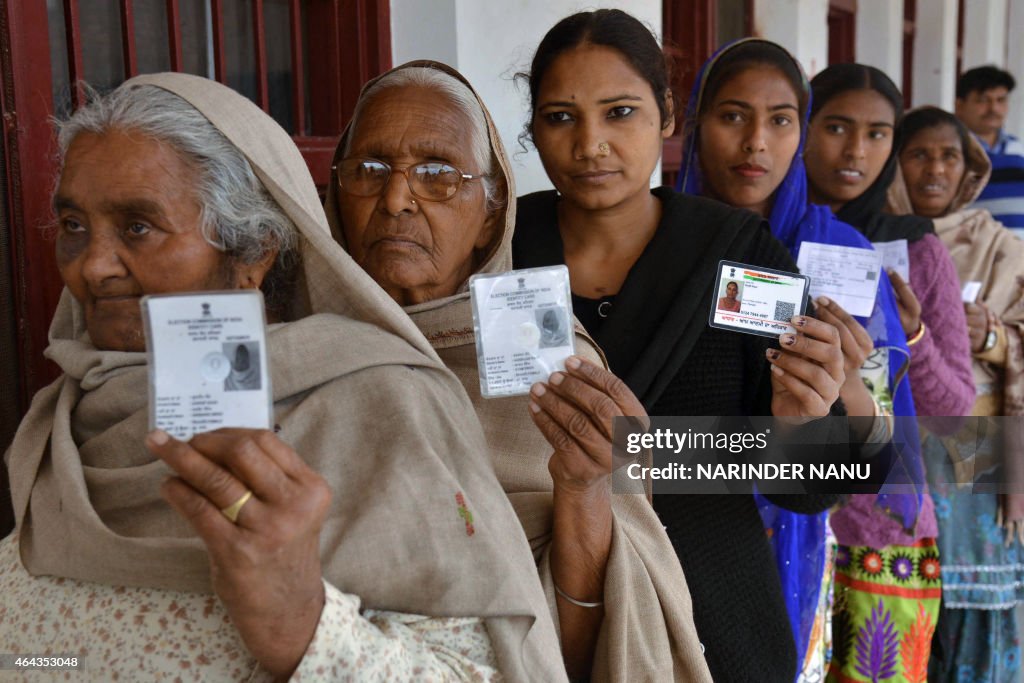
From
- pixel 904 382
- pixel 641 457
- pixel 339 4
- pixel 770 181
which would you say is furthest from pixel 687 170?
pixel 641 457

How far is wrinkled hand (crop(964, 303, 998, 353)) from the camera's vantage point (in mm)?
3777

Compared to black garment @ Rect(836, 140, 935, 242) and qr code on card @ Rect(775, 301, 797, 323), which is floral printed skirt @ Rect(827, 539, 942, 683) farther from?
qr code on card @ Rect(775, 301, 797, 323)

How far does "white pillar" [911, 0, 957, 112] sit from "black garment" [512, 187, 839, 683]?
21.8ft

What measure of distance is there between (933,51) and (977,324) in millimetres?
5106

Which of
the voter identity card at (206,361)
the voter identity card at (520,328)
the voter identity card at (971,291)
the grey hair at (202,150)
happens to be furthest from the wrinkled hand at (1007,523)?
the voter identity card at (206,361)

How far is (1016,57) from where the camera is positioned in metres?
9.49

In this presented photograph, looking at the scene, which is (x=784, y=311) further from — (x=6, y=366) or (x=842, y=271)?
(x=6, y=366)

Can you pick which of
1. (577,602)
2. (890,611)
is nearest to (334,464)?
(577,602)

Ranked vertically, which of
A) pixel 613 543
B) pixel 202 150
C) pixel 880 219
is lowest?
pixel 613 543

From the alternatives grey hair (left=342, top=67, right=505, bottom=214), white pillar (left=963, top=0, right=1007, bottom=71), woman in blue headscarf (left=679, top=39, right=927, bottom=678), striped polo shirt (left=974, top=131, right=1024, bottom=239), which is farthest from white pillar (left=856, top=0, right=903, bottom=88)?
grey hair (left=342, top=67, right=505, bottom=214)

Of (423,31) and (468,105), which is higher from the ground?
→ (423,31)

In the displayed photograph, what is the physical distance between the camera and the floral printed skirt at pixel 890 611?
10.6ft

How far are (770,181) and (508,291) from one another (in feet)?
5.25

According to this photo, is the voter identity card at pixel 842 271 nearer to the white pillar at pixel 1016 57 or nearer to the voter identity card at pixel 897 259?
the voter identity card at pixel 897 259
